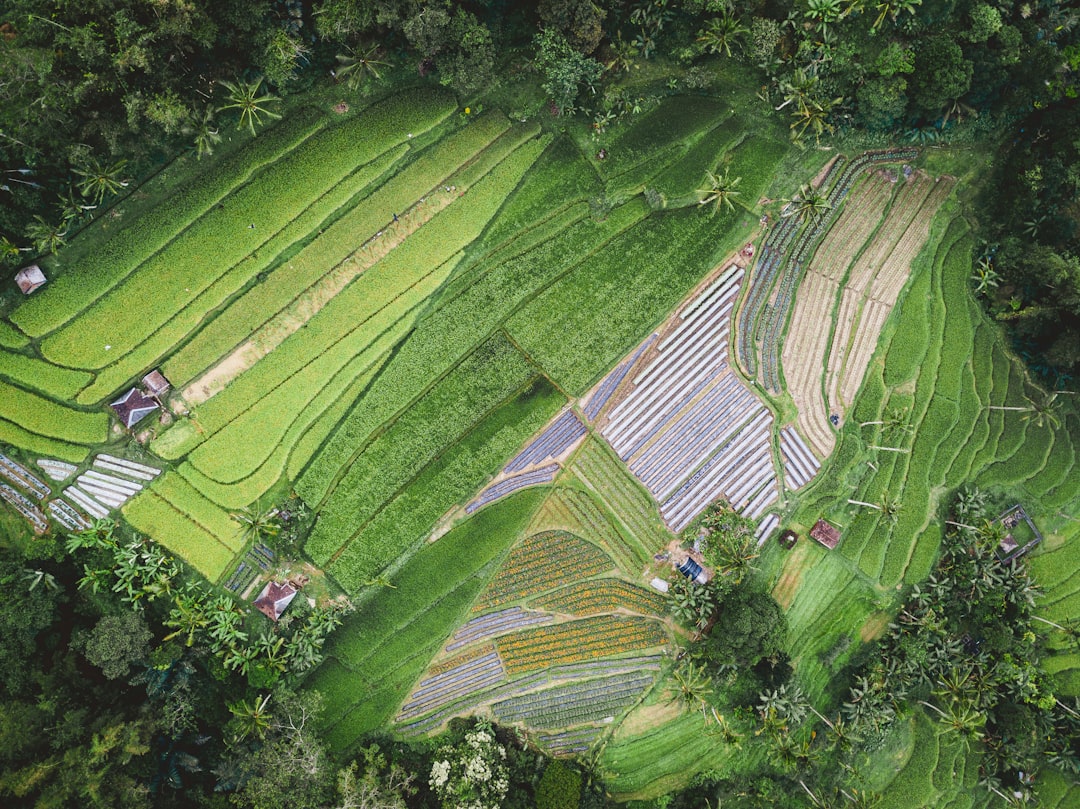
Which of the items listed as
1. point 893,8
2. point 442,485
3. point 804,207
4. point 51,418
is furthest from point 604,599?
point 893,8

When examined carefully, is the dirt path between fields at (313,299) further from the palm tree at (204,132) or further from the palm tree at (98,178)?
the palm tree at (98,178)

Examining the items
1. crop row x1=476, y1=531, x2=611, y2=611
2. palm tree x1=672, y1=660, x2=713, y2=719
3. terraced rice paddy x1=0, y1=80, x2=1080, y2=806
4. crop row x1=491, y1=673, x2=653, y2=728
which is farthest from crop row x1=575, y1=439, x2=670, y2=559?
crop row x1=491, y1=673, x2=653, y2=728

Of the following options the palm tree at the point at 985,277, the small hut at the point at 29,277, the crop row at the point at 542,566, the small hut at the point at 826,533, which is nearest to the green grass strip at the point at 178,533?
the small hut at the point at 29,277

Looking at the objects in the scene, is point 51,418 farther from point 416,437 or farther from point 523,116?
point 523,116

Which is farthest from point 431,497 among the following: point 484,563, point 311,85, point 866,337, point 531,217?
point 866,337

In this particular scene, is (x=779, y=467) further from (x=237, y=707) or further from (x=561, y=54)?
(x=237, y=707)

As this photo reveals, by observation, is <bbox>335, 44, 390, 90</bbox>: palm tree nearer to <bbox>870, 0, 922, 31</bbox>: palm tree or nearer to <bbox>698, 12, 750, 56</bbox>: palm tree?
<bbox>698, 12, 750, 56</bbox>: palm tree
